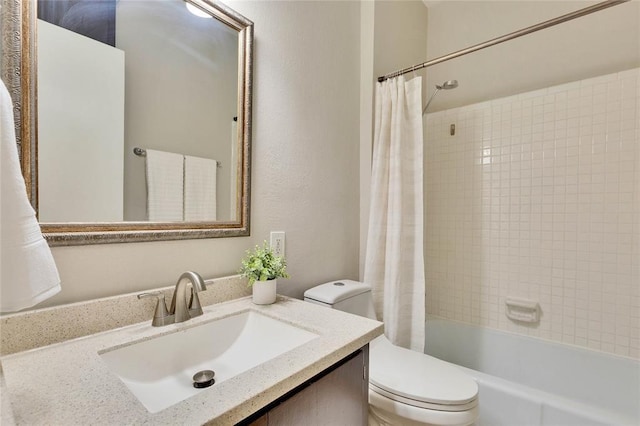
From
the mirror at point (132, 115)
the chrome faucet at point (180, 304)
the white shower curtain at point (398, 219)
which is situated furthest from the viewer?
the white shower curtain at point (398, 219)

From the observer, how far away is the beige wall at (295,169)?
2.84ft

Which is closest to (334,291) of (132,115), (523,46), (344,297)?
(344,297)

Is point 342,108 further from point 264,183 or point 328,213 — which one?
point 264,183

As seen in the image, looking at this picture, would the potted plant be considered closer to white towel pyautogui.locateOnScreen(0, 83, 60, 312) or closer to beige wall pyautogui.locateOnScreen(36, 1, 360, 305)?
beige wall pyautogui.locateOnScreen(36, 1, 360, 305)

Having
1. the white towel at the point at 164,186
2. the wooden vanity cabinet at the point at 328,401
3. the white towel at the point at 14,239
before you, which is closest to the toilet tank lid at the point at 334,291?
the wooden vanity cabinet at the point at 328,401

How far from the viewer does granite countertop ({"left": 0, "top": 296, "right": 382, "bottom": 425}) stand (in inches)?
18.1

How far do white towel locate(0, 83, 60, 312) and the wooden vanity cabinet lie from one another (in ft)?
1.37

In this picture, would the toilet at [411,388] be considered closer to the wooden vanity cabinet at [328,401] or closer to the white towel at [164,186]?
the wooden vanity cabinet at [328,401]

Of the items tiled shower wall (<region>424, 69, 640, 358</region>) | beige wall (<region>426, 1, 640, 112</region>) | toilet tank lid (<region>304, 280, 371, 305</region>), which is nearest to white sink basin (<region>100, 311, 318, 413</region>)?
toilet tank lid (<region>304, 280, 371, 305</region>)

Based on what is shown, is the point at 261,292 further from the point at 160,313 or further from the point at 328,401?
the point at 328,401

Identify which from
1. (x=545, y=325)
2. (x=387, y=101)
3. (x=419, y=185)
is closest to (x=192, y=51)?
(x=387, y=101)

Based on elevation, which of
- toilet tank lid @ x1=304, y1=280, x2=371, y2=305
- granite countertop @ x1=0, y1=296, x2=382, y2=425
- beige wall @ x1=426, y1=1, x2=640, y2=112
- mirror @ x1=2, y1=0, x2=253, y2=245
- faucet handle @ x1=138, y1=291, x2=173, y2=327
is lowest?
toilet tank lid @ x1=304, y1=280, x2=371, y2=305

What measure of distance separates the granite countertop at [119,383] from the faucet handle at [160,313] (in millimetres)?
19

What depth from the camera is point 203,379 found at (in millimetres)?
746
